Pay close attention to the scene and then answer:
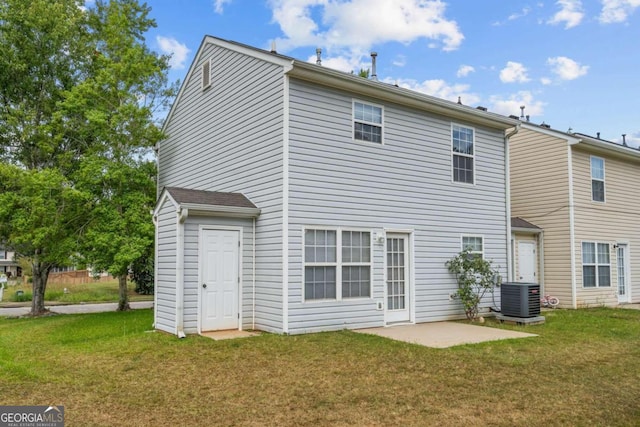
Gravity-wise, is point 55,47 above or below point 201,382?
above

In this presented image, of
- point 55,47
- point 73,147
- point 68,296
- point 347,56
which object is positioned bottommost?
point 68,296

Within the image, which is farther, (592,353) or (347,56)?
(347,56)

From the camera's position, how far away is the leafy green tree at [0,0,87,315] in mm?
12516

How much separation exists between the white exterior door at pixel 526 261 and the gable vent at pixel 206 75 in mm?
10048

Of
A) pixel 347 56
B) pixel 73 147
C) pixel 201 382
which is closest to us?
pixel 201 382

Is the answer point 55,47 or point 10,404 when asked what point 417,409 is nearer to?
point 10,404

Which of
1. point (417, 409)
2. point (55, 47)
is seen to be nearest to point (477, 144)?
point (417, 409)

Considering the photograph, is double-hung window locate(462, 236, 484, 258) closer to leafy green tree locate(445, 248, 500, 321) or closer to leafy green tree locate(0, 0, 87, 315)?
leafy green tree locate(445, 248, 500, 321)

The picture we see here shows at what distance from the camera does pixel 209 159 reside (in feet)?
38.7

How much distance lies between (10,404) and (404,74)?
16305mm

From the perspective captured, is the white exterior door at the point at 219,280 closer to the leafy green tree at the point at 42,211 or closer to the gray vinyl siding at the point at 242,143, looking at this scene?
the gray vinyl siding at the point at 242,143

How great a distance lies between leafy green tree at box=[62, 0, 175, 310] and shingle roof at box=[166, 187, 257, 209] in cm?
399

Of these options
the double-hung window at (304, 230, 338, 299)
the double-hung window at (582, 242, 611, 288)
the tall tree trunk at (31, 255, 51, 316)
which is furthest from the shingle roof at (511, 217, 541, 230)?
the tall tree trunk at (31, 255, 51, 316)

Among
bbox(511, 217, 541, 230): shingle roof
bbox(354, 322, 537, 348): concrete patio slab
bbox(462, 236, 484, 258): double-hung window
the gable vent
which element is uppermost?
the gable vent
